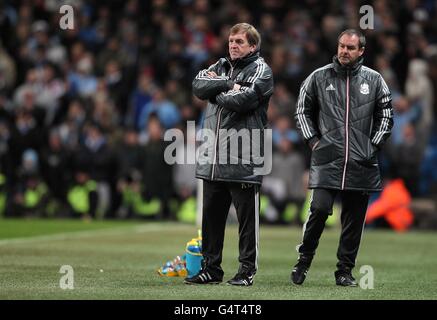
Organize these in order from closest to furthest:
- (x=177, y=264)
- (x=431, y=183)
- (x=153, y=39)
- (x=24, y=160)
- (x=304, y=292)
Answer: (x=304, y=292) → (x=177, y=264) → (x=431, y=183) → (x=24, y=160) → (x=153, y=39)

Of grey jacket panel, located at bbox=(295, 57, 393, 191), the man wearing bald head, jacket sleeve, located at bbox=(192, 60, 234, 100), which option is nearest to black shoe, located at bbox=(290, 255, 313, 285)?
the man wearing bald head

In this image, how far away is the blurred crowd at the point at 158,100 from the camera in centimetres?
2184

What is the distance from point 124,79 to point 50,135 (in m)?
2.22

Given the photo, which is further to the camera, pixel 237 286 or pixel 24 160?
pixel 24 160

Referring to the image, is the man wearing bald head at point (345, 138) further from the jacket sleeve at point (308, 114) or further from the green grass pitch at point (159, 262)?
the green grass pitch at point (159, 262)

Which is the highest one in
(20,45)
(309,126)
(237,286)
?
(20,45)

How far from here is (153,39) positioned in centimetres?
2484

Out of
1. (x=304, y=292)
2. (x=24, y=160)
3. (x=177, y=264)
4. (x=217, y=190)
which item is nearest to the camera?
(x=304, y=292)

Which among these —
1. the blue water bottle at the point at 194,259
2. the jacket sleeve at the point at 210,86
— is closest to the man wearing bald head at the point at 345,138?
the jacket sleeve at the point at 210,86

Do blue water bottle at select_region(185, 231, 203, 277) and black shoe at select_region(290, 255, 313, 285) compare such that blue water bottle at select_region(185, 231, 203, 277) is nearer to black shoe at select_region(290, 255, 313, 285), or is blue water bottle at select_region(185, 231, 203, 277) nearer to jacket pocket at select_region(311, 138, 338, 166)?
black shoe at select_region(290, 255, 313, 285)

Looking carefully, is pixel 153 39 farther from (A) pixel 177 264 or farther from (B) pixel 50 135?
(A) pixel 177 264

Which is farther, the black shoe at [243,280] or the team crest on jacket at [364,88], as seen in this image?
the team crest on jacket at [364,88]

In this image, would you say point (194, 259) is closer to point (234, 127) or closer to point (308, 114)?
point (234, 127)
